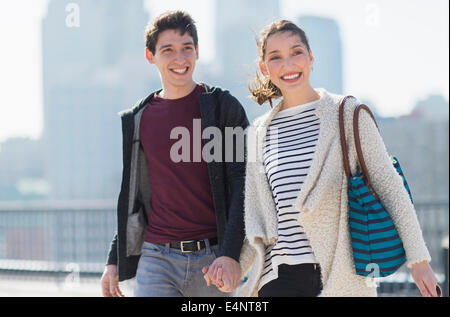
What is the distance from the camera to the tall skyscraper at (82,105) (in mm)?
123975

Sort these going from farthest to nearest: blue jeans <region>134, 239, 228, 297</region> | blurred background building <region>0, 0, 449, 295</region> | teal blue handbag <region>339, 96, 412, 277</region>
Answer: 1. blurred background building <region>0, 0, 449, 295</region>
2. blue jeans <region>134, 239, 228, 297</region>
3. teal blue handbag <region>339, 96, 412, 277</region>

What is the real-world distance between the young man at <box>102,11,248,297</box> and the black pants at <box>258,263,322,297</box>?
310 millimetres

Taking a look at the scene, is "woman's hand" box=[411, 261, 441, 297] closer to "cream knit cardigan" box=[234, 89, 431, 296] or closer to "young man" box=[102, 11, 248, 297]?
"cream knit cardigan" box=[234, 89, 431, 296]

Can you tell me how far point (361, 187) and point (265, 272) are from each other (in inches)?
22.2

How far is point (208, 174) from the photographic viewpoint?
2889 millimetres

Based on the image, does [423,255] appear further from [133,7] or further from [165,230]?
[133,7]

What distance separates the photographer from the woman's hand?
2088 millimetres

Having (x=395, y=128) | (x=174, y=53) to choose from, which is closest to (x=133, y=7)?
(x=395, y=128)

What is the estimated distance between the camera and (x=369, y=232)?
2225 mm

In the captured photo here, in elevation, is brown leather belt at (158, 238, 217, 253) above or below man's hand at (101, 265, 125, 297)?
above

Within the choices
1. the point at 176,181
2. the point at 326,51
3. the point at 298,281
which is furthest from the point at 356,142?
the point at 326,51

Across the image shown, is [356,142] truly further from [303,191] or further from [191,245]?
[191,245]

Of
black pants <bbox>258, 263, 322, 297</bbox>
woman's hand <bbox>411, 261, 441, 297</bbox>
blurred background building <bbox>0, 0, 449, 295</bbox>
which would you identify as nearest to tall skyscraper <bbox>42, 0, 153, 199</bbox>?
blurred background building <bbox>0, 0, 449, 295</bbox>

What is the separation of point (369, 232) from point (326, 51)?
132 m
